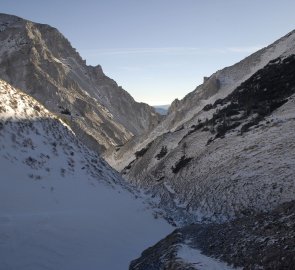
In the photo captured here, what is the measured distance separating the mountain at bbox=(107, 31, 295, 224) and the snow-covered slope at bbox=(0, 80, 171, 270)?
12.5 feet

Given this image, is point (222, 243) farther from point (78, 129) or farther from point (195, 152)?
point (78, 129)

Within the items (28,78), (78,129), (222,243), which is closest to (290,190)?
(222,243)

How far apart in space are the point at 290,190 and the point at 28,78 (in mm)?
76350

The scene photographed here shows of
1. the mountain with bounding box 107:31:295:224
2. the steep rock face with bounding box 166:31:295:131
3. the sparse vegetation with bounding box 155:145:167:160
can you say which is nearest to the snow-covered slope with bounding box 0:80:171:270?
the mountain with bounding box 107:31:295:224

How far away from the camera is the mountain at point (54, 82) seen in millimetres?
82125

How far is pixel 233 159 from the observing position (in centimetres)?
2536

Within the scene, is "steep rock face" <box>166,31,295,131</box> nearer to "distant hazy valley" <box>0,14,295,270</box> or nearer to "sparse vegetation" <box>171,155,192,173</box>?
"distant hazy valley" <box>0,14,295,270</box>

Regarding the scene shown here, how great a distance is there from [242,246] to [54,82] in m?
81.6

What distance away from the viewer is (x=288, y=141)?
2253 centimetres

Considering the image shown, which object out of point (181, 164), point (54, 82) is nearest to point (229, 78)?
point (181, 164)

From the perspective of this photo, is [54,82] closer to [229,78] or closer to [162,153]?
[229,78]

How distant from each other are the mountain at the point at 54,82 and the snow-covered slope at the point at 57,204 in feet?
165

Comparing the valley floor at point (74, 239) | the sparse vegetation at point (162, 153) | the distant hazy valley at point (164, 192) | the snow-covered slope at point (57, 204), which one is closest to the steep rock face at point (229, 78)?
the distant hazy valley at point (164, 192)

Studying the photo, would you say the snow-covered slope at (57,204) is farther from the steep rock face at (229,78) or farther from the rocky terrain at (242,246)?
the steep rock face at (229,78)
